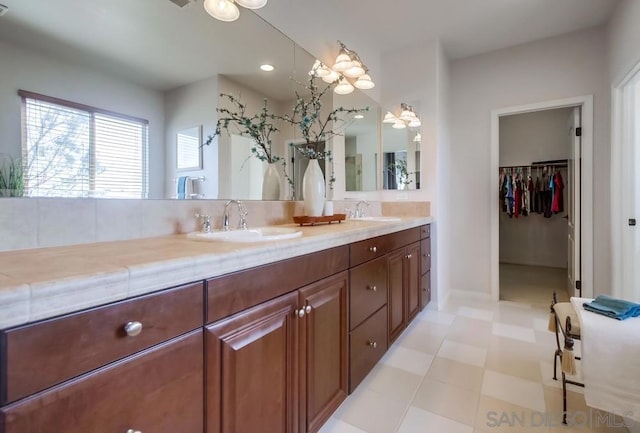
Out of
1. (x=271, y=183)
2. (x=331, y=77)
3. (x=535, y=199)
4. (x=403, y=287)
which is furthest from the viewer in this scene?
(x=535, y=199)

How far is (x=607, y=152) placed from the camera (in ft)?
8.86

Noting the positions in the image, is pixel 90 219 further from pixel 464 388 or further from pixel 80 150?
pixel 464 388

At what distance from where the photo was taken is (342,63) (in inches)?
94.5

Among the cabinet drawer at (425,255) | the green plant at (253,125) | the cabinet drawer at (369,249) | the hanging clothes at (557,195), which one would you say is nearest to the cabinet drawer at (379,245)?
the cabinet drawer at (369,249)

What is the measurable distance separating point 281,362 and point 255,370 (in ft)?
0.43

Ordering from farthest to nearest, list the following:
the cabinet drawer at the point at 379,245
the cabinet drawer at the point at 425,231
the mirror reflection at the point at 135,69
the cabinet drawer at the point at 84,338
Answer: the cabinet drawer at the point at 425,231
the cabinet drawer at the point at 379,245
the mirror reflection at the point at 135,69
the cabinet drawer at the point at 84,338

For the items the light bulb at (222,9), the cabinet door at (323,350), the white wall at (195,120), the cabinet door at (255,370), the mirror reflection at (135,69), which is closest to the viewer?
the cabinet door at (255,370)

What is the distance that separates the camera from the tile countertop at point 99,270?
51 centimetres

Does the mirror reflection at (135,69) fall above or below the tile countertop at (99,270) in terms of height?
above

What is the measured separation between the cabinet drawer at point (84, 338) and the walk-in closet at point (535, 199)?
420 centimetres

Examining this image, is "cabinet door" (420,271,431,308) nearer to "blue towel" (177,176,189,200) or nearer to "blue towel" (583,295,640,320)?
"blue towel" (583,295,640,320)

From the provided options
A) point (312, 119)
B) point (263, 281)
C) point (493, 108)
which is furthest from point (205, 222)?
point (493, 108)

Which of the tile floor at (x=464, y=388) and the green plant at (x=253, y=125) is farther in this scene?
the green plant at (x=253, y=125)

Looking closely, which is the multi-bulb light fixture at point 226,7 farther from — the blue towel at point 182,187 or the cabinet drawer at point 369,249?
the cabinet drawer at point 369,249
